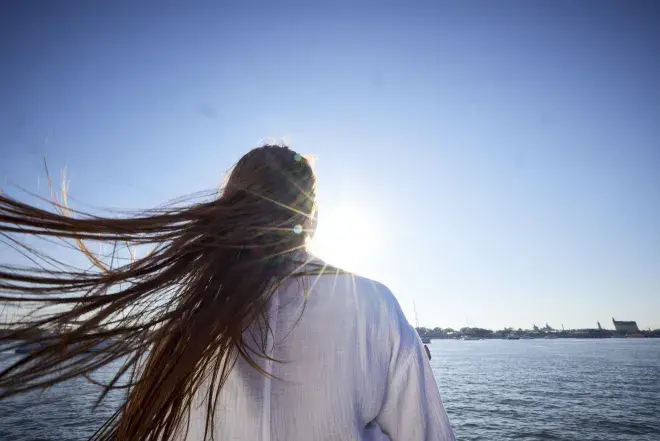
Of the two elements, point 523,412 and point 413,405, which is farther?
point 523,412

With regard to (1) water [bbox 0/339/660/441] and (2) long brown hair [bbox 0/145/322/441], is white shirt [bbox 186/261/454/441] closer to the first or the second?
(2) long brown hair [bbox 0/145/322/441]

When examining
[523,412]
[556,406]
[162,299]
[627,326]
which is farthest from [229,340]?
[627,326]

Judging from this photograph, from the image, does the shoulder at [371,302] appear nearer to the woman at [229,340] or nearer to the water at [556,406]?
the woman at [229,340]

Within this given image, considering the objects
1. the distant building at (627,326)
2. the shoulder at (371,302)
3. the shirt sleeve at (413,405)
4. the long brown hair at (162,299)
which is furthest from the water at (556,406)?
the distant building at (627,326)

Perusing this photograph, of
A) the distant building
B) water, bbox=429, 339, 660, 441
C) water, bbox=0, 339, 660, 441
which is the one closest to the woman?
water, bbox=0, 339, 660, 441

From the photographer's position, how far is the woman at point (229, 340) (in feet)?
→ 3.79

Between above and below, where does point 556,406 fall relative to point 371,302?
below

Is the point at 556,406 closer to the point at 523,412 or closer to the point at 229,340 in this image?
the point at 523,412

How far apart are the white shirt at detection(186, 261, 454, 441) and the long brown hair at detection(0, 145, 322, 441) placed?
3.6 inches

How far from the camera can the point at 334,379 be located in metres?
1.16

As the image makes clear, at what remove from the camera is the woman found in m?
1.16

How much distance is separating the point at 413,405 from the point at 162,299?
1.20 metres

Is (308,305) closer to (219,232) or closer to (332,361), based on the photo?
(332,361)

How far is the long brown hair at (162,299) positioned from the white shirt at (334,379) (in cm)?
9
